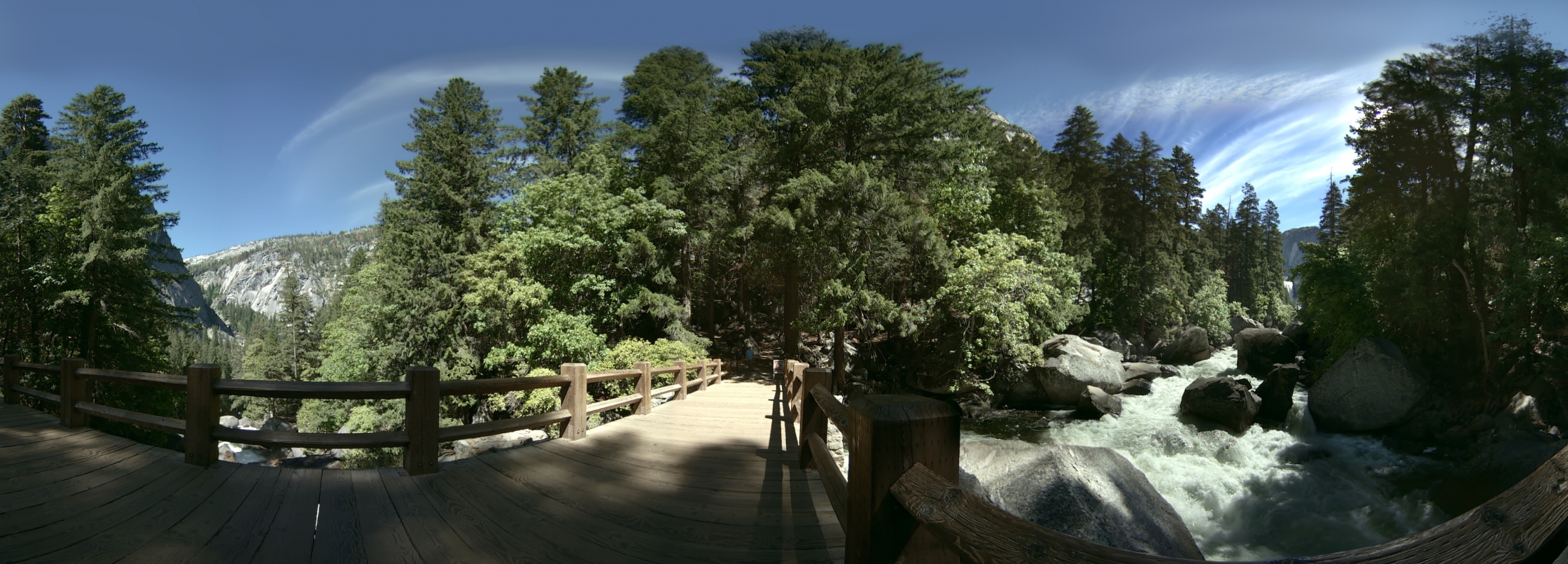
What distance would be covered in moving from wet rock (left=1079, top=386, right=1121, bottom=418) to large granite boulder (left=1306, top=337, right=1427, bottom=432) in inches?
173

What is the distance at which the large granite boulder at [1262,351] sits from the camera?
21.0 meters

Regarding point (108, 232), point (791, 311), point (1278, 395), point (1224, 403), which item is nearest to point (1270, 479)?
point (1224, 403)

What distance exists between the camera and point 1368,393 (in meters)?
13.5

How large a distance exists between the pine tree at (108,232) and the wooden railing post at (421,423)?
21942 millimetres

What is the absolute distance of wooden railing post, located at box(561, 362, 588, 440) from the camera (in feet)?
17.9

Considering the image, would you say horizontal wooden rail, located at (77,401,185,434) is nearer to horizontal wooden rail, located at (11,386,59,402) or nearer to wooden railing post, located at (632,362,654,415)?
horizontal wooden rail, located at (11,386,59,402)

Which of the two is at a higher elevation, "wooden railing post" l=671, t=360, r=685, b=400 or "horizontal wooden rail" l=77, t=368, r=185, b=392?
"horizontal wooden rail" l=77, t=368, r=185, b=392

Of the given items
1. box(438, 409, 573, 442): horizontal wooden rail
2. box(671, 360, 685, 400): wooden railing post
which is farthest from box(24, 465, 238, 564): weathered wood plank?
box(671, 360, 685, 400): wooden railing post

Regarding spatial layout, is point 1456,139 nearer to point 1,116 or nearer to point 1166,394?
point 1166,394

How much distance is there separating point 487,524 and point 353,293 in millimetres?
29736

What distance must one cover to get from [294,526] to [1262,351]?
28.5 meters

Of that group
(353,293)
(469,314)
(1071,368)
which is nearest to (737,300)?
(469,314)

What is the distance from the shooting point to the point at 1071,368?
1727 centimetres

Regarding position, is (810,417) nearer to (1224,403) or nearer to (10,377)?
(10,377)
